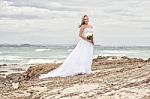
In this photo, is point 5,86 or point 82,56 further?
point 5,86

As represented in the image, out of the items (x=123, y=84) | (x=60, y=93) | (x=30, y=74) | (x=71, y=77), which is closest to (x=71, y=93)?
(x=60, y=93)

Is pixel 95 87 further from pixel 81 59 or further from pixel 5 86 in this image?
pixel 5 86

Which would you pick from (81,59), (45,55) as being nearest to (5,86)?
(81,59)

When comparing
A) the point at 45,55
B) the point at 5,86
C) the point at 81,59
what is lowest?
the point at 45,55

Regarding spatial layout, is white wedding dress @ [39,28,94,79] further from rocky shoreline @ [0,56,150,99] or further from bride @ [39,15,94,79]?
rocky shoreline @ [0,56,150,99]

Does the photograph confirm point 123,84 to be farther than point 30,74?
No

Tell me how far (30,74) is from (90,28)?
19.0 ft

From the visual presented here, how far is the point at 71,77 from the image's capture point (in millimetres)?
13031

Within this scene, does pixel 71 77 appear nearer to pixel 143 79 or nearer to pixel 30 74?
pixel 143 79

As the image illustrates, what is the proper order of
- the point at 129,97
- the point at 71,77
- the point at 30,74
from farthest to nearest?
the point at 30,74 → the point at 71,77 → the point at 129,97

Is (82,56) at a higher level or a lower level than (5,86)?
higher

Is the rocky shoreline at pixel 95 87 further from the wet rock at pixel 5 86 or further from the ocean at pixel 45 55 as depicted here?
the ocean at pixel 45 55

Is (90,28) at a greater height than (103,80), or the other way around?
(90,28)

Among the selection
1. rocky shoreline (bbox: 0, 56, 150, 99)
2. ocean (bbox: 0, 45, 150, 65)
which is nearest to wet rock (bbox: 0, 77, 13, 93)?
rocky shoreline (bbox: 0, 56, 150, 99)
